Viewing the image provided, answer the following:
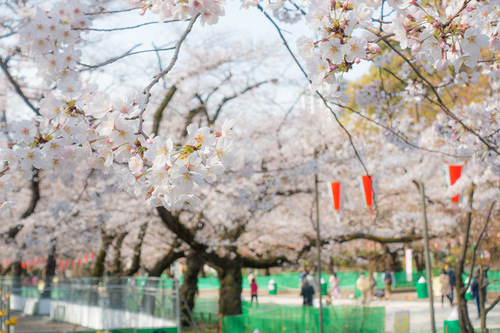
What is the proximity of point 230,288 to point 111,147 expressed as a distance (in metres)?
11.7

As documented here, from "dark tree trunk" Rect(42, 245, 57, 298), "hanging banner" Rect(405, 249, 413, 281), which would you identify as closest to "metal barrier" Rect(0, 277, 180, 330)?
"dark tree trunk" Rect(42, 245, 57, 298)

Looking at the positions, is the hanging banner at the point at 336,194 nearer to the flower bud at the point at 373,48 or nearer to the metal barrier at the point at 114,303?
the metal barrier at the point at 114,303

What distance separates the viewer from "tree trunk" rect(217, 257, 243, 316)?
44.6 feet

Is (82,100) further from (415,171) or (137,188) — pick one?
(415,171)

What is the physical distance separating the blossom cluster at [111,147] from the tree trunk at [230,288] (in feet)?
36.9

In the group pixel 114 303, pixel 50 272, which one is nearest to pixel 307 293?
pixel 114 303

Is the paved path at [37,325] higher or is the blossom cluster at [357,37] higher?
the blossom cluster at [357,37]

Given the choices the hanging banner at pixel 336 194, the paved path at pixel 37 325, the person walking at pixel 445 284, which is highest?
the hanging banner at pixel 336 194

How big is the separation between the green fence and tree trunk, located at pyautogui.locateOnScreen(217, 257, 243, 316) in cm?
233

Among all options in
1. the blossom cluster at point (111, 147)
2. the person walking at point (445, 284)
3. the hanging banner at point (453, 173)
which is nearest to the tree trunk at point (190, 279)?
the hanging banner at point (453, 173)

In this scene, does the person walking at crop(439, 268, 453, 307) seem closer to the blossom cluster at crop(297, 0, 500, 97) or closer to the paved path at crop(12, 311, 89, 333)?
the paved path at crop(12, 311, 89, 333)

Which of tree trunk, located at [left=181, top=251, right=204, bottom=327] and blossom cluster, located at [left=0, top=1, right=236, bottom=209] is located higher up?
blossom cluster, located at [left=0, top=1, right=236, bottom=209]

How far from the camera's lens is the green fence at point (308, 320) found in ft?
36.0

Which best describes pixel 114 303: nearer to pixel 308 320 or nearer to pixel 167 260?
pixel 167 260
